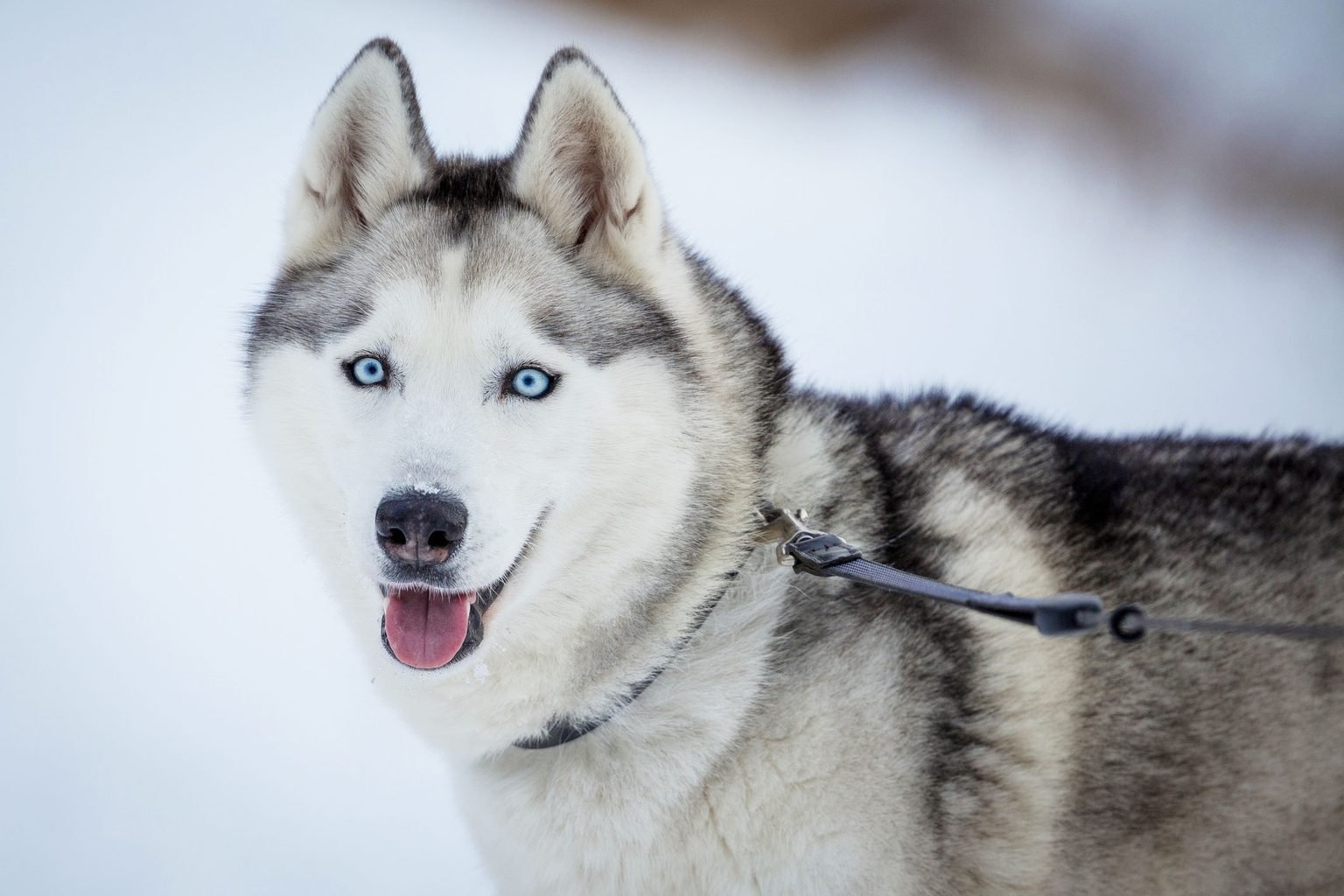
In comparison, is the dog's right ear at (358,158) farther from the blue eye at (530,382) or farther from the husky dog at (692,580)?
the blue eye at (530,382)

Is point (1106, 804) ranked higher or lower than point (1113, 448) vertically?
lower

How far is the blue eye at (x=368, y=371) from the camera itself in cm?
189

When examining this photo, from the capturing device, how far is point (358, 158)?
2193mm

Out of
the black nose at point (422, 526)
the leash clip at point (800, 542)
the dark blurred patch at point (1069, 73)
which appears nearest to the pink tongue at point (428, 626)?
the black nose at point (422, 526)

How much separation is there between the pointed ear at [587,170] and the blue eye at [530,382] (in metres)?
0.35

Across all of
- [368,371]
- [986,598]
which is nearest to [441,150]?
[368,371]

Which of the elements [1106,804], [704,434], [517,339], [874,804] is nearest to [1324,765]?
[1106,804]

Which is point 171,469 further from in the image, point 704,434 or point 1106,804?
point 1106,804

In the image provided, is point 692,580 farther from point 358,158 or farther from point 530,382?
point 358,158

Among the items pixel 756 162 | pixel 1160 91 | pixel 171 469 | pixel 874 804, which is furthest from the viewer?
pixel 1160 91

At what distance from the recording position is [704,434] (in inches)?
78.0

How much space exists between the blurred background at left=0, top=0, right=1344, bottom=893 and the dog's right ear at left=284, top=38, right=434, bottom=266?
15.7 inches

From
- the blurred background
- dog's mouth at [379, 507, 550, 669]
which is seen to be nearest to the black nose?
dog's mouth at [379, 507, 550, 669]

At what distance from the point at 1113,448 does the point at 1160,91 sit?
731 centimetres
